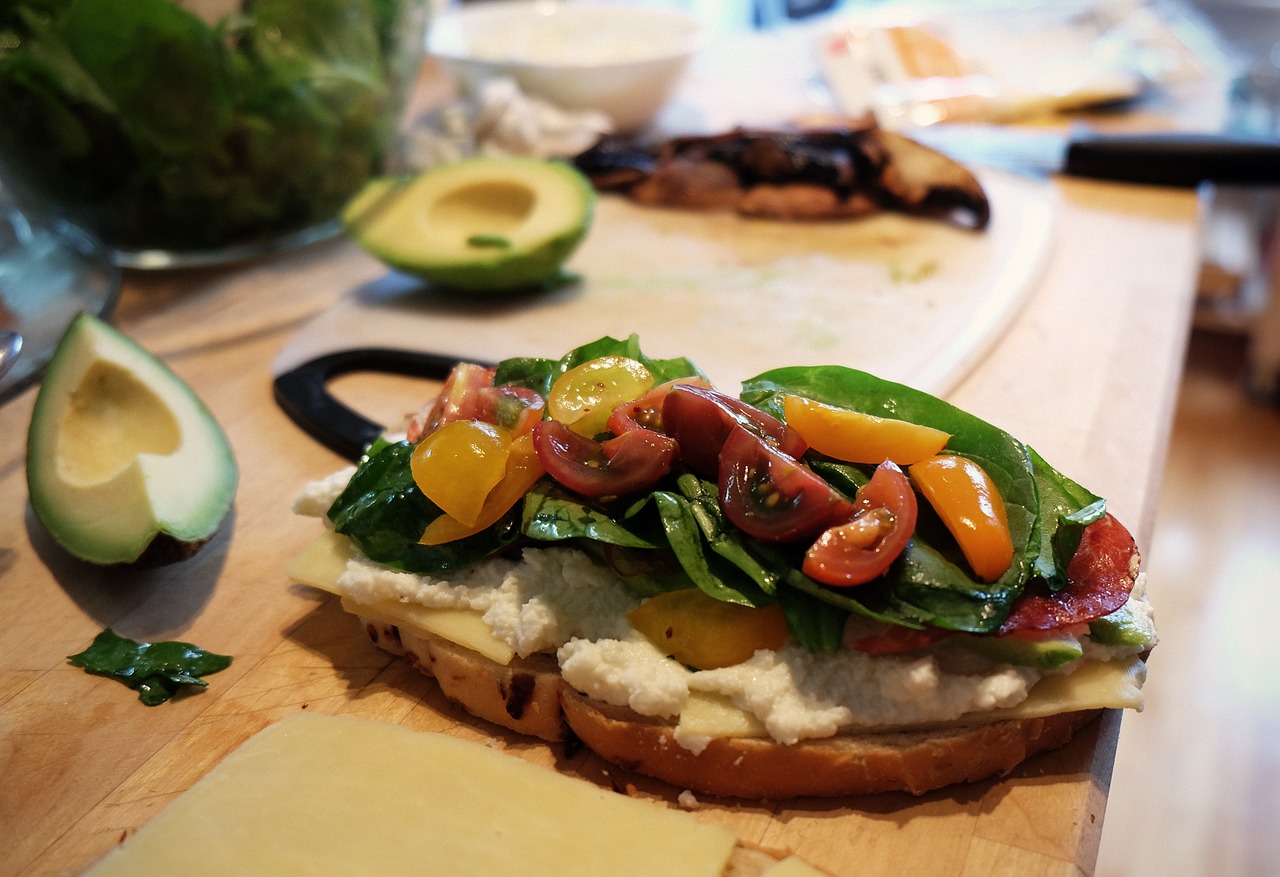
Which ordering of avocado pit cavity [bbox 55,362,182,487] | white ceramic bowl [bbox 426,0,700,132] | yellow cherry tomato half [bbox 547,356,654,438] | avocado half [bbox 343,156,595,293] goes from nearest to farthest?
1. yellow cherry tomato half [bbox 547,356,654,438]
2. avocado pit cavity [bbox 55,362,182,487]
3. avocado half [bbox 343,156,595,293]
4. white ceramic bowl [bbox 426,0,700,132]

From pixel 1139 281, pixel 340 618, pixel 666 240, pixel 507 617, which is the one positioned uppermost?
pixel 507 617

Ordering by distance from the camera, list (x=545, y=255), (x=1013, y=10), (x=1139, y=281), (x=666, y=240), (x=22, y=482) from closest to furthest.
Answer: (x=22, y=482)
(x=545, y=255)
(x=1139, y=281)
(x=666, y=240)
(x=1013, y=10)

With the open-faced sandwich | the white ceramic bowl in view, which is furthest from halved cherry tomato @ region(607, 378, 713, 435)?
the white ceramic bowl

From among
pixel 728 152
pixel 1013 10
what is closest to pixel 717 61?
pixel 1013 10

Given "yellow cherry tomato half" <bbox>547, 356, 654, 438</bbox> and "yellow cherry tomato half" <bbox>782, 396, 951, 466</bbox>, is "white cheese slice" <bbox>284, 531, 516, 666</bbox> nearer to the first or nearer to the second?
"yellow cherry tomato half" <bbox>547, 356, 654, 438</bbox>

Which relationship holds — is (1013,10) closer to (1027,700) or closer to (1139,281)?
(1139,281)

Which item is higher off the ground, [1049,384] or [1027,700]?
[1027,700]

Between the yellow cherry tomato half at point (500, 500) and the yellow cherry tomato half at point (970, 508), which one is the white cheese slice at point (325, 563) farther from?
the yellow cherry tomato half at point (970, 508)
